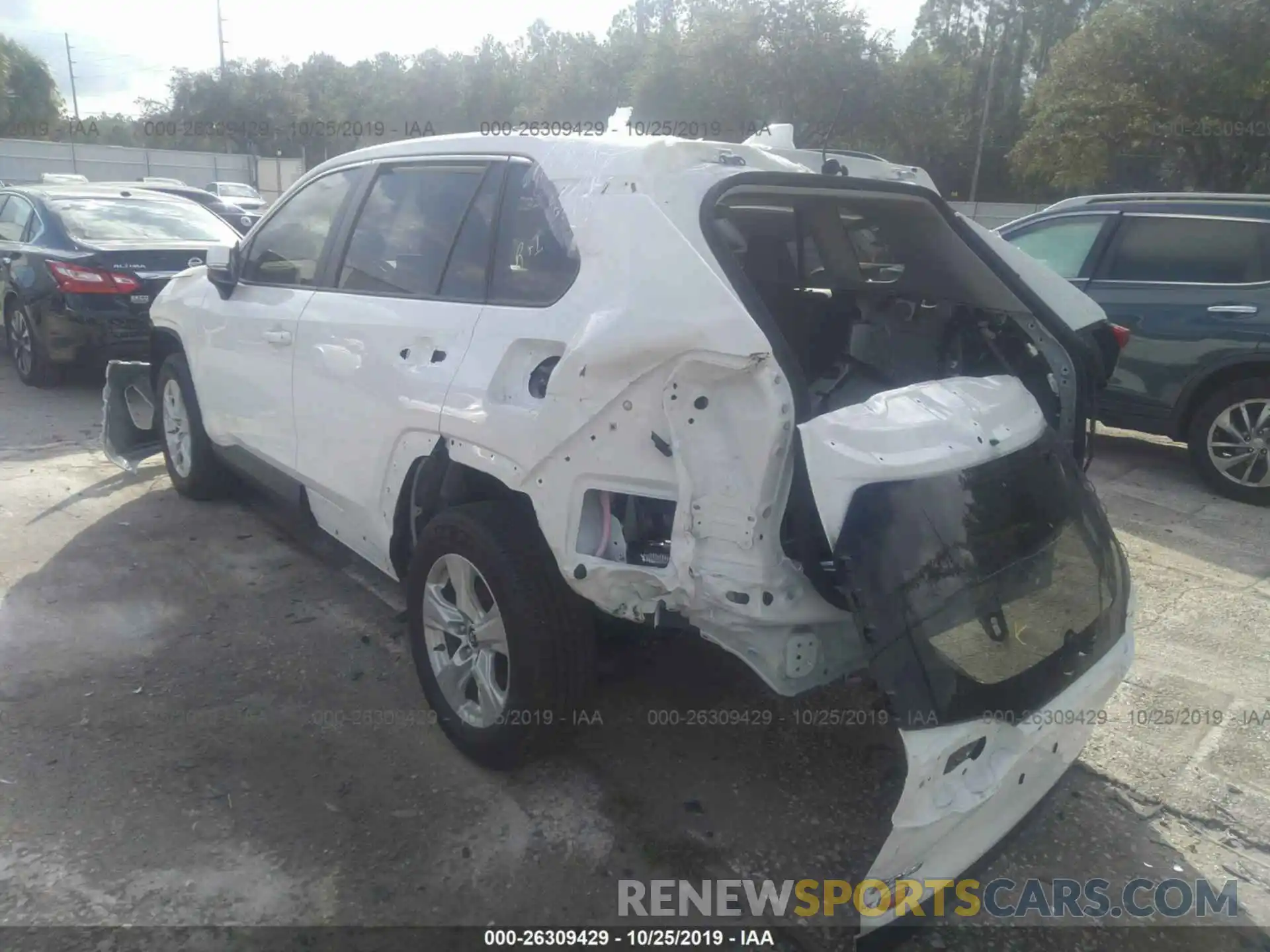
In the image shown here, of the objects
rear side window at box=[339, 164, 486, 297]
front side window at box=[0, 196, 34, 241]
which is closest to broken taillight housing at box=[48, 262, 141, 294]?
front side window at box=[0, 196, 34, 241]

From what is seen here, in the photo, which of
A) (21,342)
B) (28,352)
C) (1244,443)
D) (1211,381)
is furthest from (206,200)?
(1244,443)

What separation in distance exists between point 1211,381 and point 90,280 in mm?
8069

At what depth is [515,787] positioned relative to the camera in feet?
10.0

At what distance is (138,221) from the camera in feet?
27.3

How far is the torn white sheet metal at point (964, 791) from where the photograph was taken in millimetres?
2066

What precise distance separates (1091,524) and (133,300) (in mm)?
7334

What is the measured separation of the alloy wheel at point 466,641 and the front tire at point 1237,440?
5130 millimetres

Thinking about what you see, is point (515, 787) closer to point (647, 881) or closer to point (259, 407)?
point (647, 881)

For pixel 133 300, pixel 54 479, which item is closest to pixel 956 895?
pixel 54 479

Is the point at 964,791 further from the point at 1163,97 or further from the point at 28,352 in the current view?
the point at 1163,97

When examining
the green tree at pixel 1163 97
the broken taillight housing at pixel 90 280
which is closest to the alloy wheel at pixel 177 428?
the broken taillight housing at pixel 90 280

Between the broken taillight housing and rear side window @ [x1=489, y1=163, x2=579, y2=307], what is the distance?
5.73 metres

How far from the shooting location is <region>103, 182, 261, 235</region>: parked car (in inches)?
425

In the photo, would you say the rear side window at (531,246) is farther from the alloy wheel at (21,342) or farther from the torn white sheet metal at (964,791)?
the alloy wheel at (21,342)
